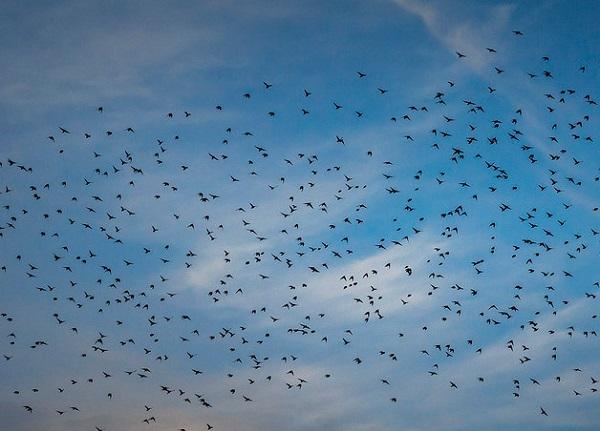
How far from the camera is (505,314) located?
2547 inches

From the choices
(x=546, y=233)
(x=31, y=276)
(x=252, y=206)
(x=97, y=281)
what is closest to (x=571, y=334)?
(x=546, y=233)

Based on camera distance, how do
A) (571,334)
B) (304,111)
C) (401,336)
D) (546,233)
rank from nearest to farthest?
(304,111)
(546,233)
(401,336)
(571,334)

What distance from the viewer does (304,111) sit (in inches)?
2067

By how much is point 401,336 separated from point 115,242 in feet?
89.3

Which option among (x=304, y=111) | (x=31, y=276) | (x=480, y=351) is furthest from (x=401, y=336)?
(x=31, y=276)

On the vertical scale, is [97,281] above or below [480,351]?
above

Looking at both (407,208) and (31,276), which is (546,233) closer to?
(407,208)

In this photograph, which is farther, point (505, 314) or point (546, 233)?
point (505, 314)

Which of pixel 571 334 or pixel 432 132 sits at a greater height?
pixel 432 132

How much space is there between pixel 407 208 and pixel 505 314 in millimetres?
15298

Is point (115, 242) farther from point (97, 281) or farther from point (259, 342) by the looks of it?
point (259, 342)

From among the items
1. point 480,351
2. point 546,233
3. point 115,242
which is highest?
point 115,242

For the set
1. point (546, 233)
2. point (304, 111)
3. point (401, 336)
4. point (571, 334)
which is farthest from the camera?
point (571, 334)

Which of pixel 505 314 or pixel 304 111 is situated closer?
pixel 304 111
